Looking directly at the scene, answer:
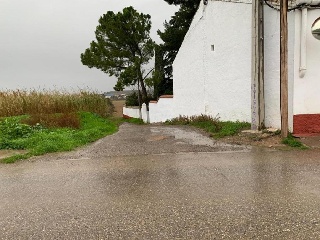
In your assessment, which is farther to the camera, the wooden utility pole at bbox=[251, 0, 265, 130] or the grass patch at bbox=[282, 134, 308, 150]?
the wooden utility pole at bbox=[251, 0, 265, 130]

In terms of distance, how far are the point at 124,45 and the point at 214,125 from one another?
18.1 meters

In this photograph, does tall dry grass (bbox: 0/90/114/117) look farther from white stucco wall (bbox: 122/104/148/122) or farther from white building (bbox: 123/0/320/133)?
white stucco wall (bbox: 122/104/148/122)

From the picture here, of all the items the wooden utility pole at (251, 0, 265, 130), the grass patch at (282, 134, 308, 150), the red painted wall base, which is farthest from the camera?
the wooden utility pole at (251, 0, 265, 130)

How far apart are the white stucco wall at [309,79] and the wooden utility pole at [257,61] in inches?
39.7

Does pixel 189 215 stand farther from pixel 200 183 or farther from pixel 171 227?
pixel 200 183

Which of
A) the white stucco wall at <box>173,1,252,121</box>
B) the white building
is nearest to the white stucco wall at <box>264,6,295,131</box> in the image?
the white building

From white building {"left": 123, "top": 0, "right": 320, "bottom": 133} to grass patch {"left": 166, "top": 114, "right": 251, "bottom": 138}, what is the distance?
35 cm

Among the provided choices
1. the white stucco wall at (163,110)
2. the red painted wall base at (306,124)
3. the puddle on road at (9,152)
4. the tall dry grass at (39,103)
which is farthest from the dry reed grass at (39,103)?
the red painted wall base at (306,124)

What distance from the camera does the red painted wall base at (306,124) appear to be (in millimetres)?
8719

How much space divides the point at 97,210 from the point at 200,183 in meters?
1.77

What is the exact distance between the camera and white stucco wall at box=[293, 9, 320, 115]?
8.42m

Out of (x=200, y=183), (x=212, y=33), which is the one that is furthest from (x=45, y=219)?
(x=212, y=33)

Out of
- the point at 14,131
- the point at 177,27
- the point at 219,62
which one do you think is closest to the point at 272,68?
the point at 219,62

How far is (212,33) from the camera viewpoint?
42.8 ft
